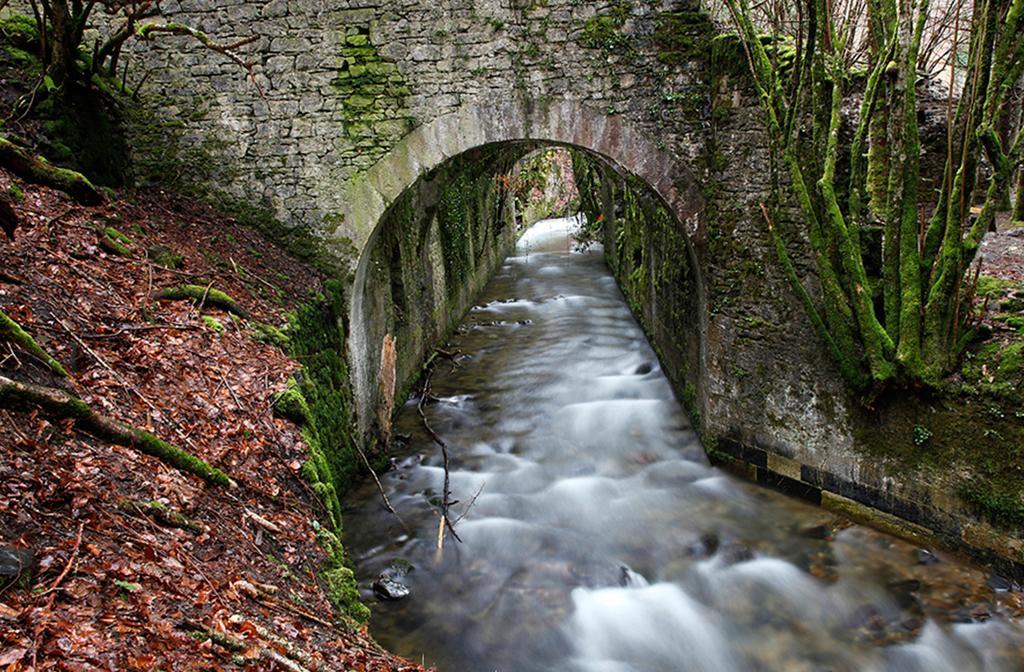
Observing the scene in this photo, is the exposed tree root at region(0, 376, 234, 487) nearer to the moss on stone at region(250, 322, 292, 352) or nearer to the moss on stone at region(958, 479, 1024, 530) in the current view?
the moss on stone at region(250, 322, 292, 352)

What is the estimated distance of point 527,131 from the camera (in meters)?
5.81

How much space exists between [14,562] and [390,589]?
3159 mm

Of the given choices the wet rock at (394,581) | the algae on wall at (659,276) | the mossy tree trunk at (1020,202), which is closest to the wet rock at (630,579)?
the wet rock at (394,581)

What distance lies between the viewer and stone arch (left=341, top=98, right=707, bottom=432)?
5703 mm

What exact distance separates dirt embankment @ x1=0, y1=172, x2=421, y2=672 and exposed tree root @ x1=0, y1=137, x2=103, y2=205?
0.12 metres

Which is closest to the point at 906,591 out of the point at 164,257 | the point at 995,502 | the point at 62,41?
the point at 995,502

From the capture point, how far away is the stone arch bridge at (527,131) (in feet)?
18.0

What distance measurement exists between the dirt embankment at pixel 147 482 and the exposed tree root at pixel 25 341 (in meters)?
0.05

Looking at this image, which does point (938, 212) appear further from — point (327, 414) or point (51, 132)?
point (51, 132)

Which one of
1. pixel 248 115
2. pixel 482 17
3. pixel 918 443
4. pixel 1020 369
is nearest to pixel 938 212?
pixel 1020 369

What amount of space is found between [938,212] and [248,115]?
19.4 ft

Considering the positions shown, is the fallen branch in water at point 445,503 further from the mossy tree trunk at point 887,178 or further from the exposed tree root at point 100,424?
the mossy tree trunk at point 887,178

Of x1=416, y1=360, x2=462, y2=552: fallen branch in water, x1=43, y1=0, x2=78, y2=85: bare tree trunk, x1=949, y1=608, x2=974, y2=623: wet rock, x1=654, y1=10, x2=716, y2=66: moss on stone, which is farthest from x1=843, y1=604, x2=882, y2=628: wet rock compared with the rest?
x1=43, y1=0, x2=78, y2=85: bare tree trunk

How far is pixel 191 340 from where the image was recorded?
160 inches
